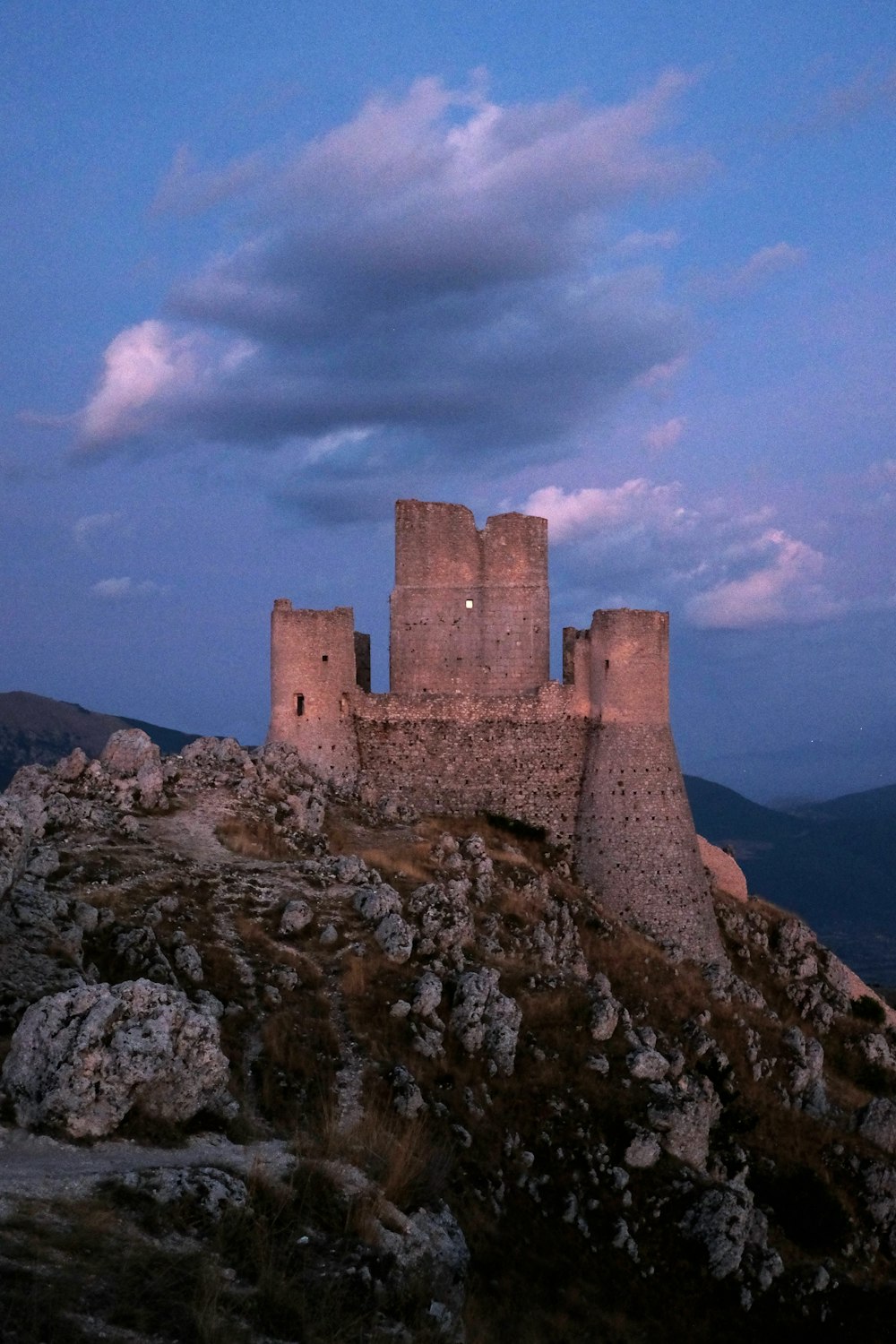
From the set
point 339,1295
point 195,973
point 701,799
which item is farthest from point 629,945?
point 701,799

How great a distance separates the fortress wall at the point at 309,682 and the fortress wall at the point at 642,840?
7268 mm

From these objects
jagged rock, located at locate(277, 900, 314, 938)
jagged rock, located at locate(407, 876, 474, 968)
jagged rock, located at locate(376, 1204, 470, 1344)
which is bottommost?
jagged rock, located at locate(376, 1204, 470, 1344)

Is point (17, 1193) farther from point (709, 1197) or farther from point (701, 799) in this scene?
point (701, 799)

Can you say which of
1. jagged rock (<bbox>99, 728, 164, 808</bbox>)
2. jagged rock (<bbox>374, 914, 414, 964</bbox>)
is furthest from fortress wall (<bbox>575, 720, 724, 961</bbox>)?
jagged rock (<bbox>374, 914, 414, 964</bbox>)

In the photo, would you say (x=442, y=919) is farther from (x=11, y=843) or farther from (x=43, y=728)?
(x=43, y=728)

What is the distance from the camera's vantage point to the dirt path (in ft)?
32.3

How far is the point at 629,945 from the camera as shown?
96.5ft

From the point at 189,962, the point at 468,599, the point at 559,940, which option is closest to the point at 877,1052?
the point at 559,940

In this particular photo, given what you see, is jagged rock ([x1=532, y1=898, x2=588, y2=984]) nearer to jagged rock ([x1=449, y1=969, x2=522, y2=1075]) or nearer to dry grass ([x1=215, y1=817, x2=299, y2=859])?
jagged rock ([x1=449, y1=969, x2=522, y2=1075])

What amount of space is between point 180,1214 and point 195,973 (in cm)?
750

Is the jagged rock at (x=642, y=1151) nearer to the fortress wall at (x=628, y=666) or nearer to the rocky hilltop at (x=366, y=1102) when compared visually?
the rocky hilltop at (x=366, y=1102)

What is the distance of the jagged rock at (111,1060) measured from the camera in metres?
11.5

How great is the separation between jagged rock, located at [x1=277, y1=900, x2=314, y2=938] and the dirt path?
7.34 metres

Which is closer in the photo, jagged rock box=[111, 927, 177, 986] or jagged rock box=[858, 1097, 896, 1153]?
jagged rock box=[111, 927, 177, 986]
